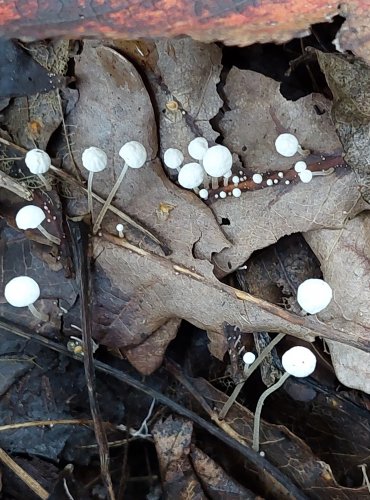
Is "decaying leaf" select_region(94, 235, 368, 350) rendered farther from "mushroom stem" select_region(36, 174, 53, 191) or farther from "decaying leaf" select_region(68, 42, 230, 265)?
"mushroom stem" select_region(36, 174, 53, 191)

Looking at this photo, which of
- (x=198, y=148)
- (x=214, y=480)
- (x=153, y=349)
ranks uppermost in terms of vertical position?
(x=198, y=148)

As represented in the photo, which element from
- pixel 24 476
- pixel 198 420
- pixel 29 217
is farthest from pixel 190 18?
pixel 24 476

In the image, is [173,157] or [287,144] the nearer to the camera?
[287,144]

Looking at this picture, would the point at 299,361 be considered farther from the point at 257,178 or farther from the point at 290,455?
the point at 257,178

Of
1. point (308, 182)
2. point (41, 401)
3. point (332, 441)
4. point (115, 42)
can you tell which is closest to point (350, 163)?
point (308, 182)

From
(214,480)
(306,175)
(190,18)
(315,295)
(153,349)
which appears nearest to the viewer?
(190,18)

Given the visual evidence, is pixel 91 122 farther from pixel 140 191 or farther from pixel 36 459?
pixel 36 459

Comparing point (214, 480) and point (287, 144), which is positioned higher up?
point (287, 144)
